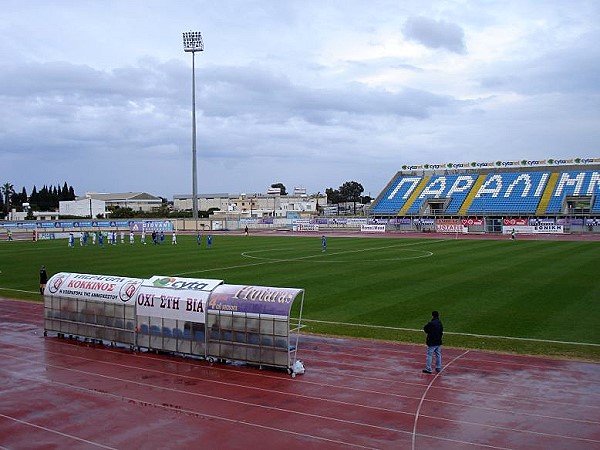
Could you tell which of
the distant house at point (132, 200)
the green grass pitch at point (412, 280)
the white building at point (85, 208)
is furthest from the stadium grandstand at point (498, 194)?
the distant house at point (132, 200)

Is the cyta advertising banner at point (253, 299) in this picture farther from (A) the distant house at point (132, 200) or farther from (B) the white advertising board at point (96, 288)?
(A) the distant house at point (132, 200)

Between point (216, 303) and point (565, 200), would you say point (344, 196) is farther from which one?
point (216, 303)

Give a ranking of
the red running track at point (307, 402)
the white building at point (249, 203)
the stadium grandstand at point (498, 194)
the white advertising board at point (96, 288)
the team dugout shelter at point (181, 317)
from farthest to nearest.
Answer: the white building at point (249, 203)
the stadium grandstand at point (498, 194)
the white advertising board at point (96, 288)
the team dugout shelter at point (181, 317)
the red running track at point (307, 402)

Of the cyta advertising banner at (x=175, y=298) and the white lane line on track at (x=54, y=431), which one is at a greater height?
the cyta advertising banner at (x=175, y=298)

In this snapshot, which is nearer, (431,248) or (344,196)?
(431,248)

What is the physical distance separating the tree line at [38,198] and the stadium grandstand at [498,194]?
88.2m

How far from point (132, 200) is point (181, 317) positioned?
530ft

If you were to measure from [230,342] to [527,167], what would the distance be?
274ft

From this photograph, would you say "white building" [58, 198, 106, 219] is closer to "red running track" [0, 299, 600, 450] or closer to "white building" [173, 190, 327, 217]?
"white building" [173, 190, 327, 217]

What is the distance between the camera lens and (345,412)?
494 inches

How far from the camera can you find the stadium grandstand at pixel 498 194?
75938mm

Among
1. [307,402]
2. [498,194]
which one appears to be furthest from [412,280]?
[498,194]

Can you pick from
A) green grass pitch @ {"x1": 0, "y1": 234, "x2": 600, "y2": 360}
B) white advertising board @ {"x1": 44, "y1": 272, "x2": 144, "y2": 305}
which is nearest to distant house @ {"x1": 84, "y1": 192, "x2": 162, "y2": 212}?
green grass pitch @ {"x1": 0, "y1": 234, "x2": 600, "y2": 360}

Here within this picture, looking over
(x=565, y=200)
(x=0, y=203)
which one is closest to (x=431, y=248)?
(x=565, y=200)
